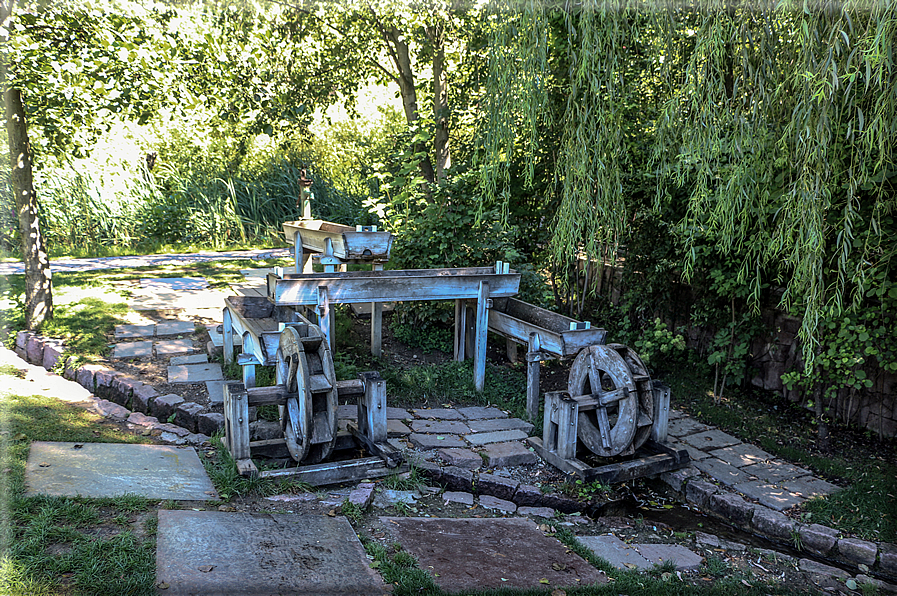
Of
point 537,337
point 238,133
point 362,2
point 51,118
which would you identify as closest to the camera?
point 537,337

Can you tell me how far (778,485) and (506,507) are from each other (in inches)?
82.0

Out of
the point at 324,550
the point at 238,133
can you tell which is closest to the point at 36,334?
the point at 238,133

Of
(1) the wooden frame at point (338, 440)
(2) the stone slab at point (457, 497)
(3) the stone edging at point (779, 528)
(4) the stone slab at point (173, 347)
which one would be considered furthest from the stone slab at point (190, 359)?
(3) the stone edging at point (779, 528)

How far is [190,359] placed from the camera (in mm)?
6301

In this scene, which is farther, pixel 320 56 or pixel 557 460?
pixel 320 56

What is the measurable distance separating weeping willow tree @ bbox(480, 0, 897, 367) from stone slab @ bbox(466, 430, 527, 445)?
6.72 feet

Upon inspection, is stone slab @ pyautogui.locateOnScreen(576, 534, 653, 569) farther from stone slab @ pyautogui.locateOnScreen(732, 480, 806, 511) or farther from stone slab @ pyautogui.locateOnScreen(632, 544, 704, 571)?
stone slab @ pyautogui.locateOnScreen(732, 480, 806, 511)

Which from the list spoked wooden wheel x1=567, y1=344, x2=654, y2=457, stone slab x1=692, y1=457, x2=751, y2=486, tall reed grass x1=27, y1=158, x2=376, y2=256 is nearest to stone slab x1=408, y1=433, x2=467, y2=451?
spoked wooden wheel x1=567, y1=344, x2=654, y2=457

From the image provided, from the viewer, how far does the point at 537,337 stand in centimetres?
563

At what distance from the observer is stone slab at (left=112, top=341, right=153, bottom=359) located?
6.24m

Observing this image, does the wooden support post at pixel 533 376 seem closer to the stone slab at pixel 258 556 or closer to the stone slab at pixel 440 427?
the stone slab at pixel 440 427

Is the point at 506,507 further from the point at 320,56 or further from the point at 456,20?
the point at 320,56

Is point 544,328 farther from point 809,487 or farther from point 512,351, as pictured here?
point 809,487

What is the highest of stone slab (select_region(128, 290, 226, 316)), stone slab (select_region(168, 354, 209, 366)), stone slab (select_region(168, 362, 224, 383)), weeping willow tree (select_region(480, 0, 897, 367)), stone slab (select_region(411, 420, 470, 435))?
weeping willow tree (select_region(480, 0, 897, 367))
